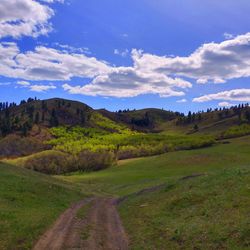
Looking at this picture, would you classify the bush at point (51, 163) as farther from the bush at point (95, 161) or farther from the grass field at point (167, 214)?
the grass field at point (167, 214)

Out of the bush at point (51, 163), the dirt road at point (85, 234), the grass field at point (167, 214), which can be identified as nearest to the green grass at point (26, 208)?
the grass field at point (167, 214)

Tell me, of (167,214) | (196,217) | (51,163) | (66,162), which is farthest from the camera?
(66,162)

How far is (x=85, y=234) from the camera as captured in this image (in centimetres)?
2620

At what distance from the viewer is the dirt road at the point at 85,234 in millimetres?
22709

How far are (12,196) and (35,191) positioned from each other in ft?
21.4

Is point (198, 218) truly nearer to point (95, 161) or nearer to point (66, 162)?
point (95, 161)

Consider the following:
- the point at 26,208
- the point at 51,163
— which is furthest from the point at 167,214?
the point at 51,163

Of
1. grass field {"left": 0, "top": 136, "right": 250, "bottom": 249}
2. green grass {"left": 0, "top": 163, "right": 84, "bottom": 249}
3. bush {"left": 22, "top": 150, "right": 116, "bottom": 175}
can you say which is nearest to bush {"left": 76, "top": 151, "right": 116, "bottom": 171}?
bush {"left": 22, "top": 150, "right": 116, "bottom": 175}

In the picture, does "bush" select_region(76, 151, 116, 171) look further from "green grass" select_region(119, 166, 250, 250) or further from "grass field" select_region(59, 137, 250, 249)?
"green grass" select_region(119, 166, 250, 250)

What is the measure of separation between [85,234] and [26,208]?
14066 millimetres

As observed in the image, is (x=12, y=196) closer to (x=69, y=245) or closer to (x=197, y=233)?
(x=69, y=245)

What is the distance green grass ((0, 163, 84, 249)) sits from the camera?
24630mm

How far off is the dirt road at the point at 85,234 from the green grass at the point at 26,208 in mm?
817

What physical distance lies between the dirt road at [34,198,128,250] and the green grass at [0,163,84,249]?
0.82 m
